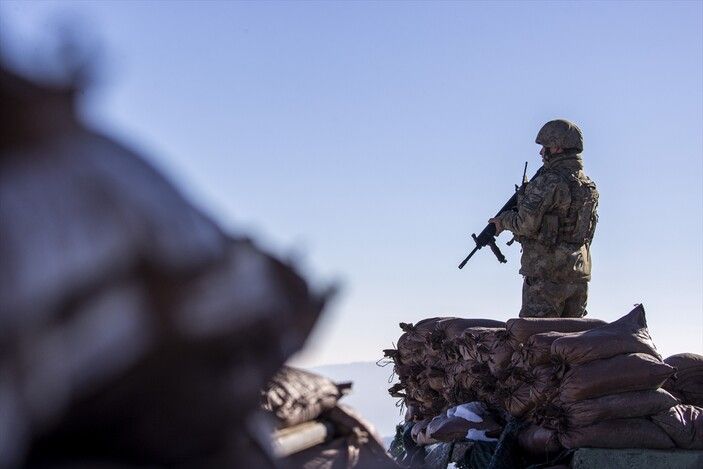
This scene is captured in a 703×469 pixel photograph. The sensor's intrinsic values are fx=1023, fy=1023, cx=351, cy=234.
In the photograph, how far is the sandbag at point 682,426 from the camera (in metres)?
4.51

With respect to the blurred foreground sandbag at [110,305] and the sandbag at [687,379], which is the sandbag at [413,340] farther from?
the blurred foreground sandbag at [110,305]

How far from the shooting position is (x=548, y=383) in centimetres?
469

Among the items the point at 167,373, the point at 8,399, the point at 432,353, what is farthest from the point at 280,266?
the point at 432,353

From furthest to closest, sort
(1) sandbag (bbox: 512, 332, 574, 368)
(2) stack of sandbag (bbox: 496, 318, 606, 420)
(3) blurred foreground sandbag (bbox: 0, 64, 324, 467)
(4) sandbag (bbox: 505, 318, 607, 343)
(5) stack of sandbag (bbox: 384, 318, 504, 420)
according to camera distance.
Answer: (5) stack of sandbag (bbox: 384, 318, 504, 420) → (4) sandbag (bbox: 505, 318, 607, 343) → (1) sandbag (bbox: 512, 332, 574, 368) → (2) stack of sandbag (bbox: 496, 318, 606, 420) → (3) blurred foreground sandbag (bbox: 0, 64, 324, 467)

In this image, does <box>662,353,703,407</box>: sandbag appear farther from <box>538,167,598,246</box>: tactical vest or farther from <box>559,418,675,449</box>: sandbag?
<box>538,167,598,246</box>: tactical vest

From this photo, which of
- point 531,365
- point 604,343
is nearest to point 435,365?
point 531,365

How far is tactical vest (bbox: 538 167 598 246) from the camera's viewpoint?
26.0 feet

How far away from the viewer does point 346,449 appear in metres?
1.32

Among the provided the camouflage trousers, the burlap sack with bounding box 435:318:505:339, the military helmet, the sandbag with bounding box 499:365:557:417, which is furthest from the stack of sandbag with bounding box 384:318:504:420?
the military helmet

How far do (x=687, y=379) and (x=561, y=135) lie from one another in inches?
121

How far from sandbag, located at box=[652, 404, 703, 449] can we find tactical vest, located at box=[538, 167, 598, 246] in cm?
342

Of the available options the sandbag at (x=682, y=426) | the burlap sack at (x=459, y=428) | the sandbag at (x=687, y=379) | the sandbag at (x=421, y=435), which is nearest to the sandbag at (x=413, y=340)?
the sandbag at (x=421, y=435)

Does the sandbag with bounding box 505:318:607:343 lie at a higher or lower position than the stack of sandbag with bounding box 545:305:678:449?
higher

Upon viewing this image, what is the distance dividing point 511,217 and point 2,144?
24.9 feet
